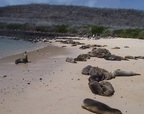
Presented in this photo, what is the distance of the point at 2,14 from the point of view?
10181cm

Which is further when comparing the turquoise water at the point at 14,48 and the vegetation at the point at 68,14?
the vegetation at the point at 68,14

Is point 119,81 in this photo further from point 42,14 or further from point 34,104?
point 42,14

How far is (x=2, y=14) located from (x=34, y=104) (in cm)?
9578

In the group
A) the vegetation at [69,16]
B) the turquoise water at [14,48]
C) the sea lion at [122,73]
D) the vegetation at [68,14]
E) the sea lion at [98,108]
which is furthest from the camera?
the vegetation at [68,14]

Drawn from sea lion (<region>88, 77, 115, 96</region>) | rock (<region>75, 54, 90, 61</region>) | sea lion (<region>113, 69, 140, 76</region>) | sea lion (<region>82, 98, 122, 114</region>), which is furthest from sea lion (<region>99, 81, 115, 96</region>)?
rock (<region>75, 54, 90, 61</region>)

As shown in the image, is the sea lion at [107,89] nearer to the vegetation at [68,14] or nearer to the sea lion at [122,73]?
the sea lion at [122,73]

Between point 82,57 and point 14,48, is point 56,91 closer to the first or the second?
point 82,57

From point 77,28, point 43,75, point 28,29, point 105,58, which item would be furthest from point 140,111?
point 28,29

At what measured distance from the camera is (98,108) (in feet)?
26.2

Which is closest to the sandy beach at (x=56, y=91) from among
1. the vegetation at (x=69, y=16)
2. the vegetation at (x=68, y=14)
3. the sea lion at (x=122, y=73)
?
the sea lion at (x=122, y=73)

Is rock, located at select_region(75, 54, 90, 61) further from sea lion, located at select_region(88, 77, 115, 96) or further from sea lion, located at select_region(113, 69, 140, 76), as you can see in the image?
sea lion, located at select_region(88, 77, 115, 96)

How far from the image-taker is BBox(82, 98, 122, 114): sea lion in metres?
7.82

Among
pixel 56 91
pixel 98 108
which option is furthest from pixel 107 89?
pixel 98 108

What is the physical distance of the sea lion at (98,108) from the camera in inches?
308
